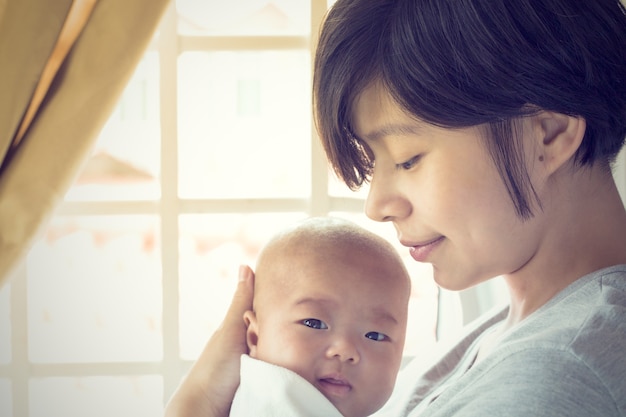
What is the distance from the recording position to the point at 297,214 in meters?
2.40

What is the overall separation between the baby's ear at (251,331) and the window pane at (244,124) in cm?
104

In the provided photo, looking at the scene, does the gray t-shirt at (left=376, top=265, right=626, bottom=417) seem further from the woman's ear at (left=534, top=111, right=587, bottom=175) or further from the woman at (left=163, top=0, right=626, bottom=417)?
the woman's ear at (left=534, top=111, right=587, bottom=175)

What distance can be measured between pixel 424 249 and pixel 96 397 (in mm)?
1713

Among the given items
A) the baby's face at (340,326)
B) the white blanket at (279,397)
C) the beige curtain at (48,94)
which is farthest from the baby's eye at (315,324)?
the beige curtain at (48,94)

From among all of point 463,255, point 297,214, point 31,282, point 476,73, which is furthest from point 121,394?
point 476,73

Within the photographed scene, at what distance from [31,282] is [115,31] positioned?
0.98 metres

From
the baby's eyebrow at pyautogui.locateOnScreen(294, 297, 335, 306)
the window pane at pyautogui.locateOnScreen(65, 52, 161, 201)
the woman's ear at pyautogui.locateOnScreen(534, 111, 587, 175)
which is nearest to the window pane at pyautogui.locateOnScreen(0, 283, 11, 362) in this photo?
the window pane at pyautogui.locateOnScreen(65, 52, 161, 201)

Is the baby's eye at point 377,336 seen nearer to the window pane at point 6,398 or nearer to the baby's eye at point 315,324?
the baby's eye at point 315,324

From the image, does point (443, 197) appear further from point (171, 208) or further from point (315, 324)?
point (171, 208)

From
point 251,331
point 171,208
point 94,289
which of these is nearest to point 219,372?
point 251,331

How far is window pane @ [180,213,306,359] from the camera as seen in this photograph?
2.43m

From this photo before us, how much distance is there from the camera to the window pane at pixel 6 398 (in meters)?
2.37

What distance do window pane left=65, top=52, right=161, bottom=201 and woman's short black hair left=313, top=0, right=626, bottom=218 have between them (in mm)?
1390

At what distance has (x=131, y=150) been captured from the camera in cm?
238
